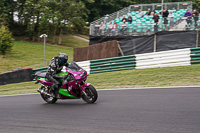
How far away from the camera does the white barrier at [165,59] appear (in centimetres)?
1616

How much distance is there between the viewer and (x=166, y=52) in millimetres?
16562

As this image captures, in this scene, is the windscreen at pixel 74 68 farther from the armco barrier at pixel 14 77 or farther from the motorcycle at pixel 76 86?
the armco barrier at pixel 14 77

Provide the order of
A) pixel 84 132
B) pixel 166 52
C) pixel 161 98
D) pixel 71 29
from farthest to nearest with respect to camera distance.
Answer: pixel 71 29 → pixel 166 52 → pixel 161 98 → pixel 84 132

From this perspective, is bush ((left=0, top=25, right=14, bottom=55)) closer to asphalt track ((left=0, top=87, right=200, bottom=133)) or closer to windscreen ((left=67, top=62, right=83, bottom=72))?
asphalt track ((left=0, top=87, right=200, bottom=133))

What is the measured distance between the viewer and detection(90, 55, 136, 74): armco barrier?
18.0 m

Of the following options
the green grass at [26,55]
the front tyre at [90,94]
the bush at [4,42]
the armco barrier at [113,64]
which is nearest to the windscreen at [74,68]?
the front tyre at [90,94]

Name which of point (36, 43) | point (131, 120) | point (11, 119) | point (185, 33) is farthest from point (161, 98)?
point (36, 43)

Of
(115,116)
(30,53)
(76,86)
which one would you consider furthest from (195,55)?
(30,53)

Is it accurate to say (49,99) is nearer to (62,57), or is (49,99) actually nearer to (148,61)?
(62,57)

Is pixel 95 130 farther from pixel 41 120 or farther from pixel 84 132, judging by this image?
pixel 41 120

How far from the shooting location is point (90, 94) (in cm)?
841

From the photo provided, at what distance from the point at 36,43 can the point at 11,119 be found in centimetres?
4420

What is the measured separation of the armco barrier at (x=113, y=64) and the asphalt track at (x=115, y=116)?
9038mm

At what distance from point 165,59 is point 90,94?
9247 millimetres
